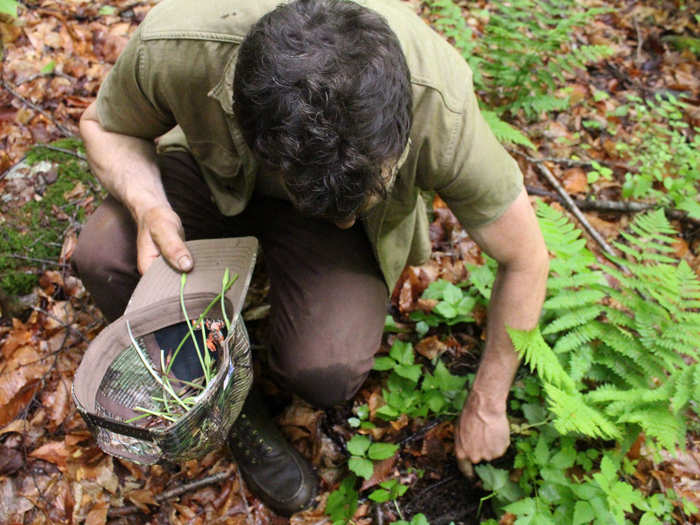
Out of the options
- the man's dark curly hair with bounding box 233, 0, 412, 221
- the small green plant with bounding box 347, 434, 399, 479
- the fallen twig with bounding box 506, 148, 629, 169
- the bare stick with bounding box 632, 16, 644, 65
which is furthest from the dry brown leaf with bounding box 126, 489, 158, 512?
the bare stick with bounding box 632, 16, 644, 65

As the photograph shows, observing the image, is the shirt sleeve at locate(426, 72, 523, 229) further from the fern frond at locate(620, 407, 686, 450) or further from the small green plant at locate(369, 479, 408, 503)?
the small green plant at locate(369, 479, 408, 503)

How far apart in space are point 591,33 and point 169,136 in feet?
12.0

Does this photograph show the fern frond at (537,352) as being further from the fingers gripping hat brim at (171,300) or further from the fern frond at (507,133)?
the fern frond at (507,133)

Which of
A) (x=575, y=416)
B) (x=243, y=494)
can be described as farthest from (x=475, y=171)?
(x=243, y=494)

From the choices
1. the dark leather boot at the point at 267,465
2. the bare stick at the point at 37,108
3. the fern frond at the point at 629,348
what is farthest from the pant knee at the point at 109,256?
the fern frond at the point at 629,348

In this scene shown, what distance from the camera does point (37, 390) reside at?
2717 millimetres

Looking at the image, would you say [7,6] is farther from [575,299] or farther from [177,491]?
[575,299]

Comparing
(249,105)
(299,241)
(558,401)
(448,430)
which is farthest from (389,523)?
(249,105)

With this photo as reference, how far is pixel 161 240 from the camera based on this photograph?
2.04 meters

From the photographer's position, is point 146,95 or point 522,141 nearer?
point 146,95

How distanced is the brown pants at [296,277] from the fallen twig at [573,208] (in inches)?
56.2

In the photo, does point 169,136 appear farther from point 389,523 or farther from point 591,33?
point 591,33

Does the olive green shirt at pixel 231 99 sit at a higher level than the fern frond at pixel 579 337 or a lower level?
higher

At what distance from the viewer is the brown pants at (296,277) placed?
231cm
